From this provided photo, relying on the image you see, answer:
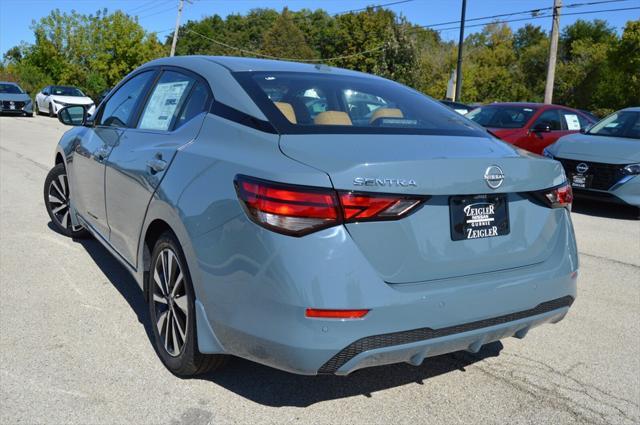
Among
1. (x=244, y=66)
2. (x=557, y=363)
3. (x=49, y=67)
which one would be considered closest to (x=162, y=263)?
(x=244, y=66)

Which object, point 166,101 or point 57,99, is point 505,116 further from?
point 57,99

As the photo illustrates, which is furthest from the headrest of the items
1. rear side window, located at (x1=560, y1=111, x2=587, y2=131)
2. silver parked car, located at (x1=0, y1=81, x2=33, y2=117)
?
silver parked car, located at (x1=0, y1=81, x2=33, y2=117)

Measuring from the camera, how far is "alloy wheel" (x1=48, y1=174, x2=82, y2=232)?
5.62m

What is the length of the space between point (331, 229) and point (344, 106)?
4.02ft

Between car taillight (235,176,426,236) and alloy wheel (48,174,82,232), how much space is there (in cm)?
374

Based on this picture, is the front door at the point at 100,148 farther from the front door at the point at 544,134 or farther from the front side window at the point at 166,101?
the front door at the point at 544,134

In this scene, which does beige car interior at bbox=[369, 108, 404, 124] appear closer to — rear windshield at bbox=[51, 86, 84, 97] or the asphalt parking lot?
the asphalt parking lot

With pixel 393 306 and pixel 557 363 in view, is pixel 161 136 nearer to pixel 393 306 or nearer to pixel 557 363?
pixel 393 306

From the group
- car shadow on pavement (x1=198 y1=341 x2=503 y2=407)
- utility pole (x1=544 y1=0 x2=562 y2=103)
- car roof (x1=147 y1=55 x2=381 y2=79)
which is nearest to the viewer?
car shadow on pavement (x1=198 y1=341 x2=503 y2=407)

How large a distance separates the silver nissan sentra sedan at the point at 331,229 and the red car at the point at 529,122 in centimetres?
814

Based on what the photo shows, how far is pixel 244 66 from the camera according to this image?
339 cm

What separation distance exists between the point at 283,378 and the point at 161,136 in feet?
4.98

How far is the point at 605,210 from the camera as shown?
9258 millimetres

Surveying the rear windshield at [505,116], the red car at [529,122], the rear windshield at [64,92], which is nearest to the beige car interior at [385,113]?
the red car at [529,122]
